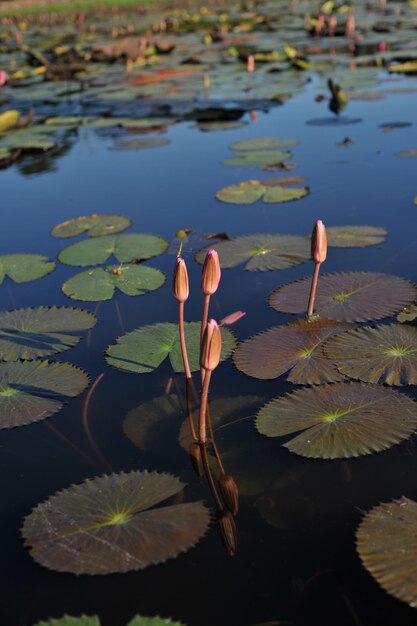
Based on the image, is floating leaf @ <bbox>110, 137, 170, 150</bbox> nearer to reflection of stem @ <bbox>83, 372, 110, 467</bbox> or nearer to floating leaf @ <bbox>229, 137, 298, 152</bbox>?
floating leaf @ <bbox>229, 137, 298, 152</bbox>

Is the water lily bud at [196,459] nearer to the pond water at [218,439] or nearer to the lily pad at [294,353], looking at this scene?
the pond water at [218,439]

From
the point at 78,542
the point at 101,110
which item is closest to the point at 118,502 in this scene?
the point at 78,542

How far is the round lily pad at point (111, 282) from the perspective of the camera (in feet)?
8.41

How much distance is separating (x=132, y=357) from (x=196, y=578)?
35.2 inches

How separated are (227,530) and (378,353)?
2.50 feet

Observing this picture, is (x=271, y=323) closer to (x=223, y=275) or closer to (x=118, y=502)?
(x=223, y=275)

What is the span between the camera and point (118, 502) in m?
1.45

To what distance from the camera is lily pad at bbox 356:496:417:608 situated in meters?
1.20

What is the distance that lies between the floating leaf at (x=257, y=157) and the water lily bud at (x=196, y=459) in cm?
264

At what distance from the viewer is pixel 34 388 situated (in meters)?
1.97

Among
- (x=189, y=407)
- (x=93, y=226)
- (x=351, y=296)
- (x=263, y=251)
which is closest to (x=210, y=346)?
(x=189, y=407)

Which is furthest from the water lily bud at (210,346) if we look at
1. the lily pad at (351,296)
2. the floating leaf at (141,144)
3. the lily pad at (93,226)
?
the floating leaf at (141,144)

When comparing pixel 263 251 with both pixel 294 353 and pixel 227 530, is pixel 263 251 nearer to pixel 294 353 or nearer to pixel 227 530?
pixel 294 353

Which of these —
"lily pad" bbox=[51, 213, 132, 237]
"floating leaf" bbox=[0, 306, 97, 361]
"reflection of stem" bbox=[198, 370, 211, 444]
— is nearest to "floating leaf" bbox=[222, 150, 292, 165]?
"lily pad" bbox=[51, 213, 132, 237]
